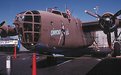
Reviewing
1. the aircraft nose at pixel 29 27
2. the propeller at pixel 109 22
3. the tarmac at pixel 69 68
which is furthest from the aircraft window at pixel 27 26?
the propeller at pixel 109 22

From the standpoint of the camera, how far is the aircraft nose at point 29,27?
13227 millimetres

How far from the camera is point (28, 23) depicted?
13305 millimetres

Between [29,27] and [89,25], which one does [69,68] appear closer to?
[29,27]

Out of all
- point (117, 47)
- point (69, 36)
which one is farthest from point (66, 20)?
point (117, 47)

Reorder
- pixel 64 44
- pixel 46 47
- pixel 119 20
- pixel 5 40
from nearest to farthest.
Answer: pixel 46 47, pixel 64 44, pixel 119 20, pixel 5 40

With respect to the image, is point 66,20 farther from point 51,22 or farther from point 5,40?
point 5,40

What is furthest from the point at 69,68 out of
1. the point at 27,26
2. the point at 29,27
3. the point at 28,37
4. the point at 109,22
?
the point at 109,22

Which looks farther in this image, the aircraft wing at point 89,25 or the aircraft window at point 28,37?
the aircraft wing at point 89,25

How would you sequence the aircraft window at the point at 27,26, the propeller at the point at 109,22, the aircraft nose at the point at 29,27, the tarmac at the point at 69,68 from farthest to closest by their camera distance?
the propeller at the point at 109,22, the aircraft window at the point at 27,26, the aircraft nose at the point at 29,27, the tarmac at the point at 69,68

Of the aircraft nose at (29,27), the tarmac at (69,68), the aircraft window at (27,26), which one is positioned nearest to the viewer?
the tarmac at (69,68)

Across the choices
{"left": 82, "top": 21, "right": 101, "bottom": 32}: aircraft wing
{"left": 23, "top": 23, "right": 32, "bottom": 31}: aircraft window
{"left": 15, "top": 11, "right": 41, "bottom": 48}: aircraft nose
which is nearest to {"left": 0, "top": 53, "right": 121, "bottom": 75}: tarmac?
{"left": 15, "top": 11, "right": 41, "bottom": 48}: aircraft nose

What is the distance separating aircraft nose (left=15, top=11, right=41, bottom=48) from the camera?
13.2m

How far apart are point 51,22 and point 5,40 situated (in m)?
27.9

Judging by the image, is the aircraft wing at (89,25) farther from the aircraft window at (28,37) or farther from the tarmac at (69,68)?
the aircraft window at (28,37)
